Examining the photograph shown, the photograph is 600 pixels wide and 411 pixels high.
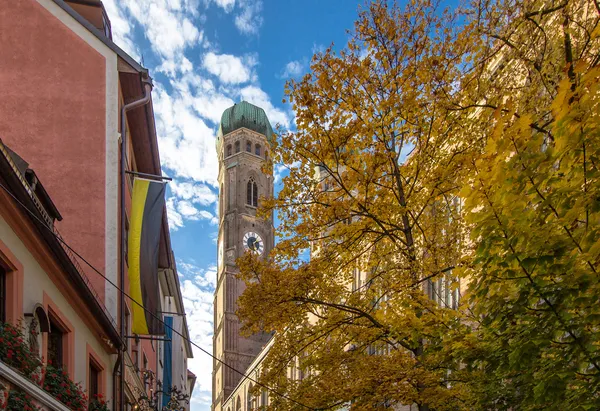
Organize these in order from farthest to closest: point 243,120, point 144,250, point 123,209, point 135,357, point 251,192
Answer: point 243,120 → point 251,192 → point 135,357 → point 123,209 → point 144,250

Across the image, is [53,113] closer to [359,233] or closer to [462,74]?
[359,233]

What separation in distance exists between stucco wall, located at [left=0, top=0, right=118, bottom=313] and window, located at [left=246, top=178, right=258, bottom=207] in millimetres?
93851

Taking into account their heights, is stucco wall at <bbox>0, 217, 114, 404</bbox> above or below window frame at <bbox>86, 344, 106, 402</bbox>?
above

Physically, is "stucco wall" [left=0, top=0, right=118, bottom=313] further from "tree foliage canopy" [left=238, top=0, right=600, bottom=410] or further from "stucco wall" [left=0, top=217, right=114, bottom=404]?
"tree foliage canopy" [left=238, top=0, right=600, bottom=410]

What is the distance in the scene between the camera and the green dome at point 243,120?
118 m

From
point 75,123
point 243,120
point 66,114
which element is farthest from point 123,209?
point 243,120

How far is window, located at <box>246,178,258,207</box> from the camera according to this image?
111 meters

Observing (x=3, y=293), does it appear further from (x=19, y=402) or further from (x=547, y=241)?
(x=547, y=241)

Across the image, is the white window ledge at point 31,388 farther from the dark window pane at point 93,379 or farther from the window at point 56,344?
the dark window pane at point 93,379

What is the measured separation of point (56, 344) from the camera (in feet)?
40.3

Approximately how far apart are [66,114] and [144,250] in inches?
135

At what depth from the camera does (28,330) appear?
10273 millimetres

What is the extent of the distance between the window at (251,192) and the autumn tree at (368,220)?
316 ft

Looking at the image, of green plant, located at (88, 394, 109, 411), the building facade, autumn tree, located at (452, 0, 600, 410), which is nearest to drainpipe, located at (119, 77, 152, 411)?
the building facade
